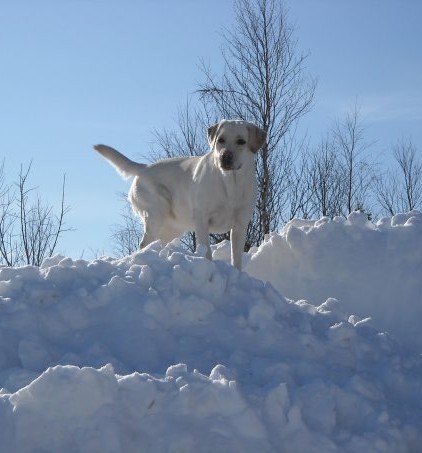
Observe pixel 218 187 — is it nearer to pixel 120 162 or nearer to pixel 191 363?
pixel 120 162

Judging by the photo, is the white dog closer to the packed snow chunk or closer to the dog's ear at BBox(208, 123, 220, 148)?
the dog's ear at BBox(208, 123, 220, 148)

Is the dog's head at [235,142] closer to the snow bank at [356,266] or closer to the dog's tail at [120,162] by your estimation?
the snow bank at [356,266]

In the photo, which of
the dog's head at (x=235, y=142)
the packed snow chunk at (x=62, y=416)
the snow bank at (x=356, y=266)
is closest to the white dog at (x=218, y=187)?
the dog's head at (x=235, y=142)

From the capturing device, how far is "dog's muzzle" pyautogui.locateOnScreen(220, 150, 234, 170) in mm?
6695

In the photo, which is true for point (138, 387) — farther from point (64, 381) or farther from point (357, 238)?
point (357, 238)

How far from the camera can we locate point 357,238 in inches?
291

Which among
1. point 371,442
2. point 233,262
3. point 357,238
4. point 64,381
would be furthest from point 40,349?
point 357,238

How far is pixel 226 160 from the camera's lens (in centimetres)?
669

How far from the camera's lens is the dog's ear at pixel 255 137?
22.5 feet

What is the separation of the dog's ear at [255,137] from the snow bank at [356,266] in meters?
0.92

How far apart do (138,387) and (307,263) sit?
3685mm

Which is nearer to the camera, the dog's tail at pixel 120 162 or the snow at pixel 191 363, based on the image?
the snow at pixel 191 363

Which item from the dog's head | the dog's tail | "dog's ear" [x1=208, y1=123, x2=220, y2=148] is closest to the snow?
the dog's head

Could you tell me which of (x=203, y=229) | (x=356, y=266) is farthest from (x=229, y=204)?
(x=356, y=266)
